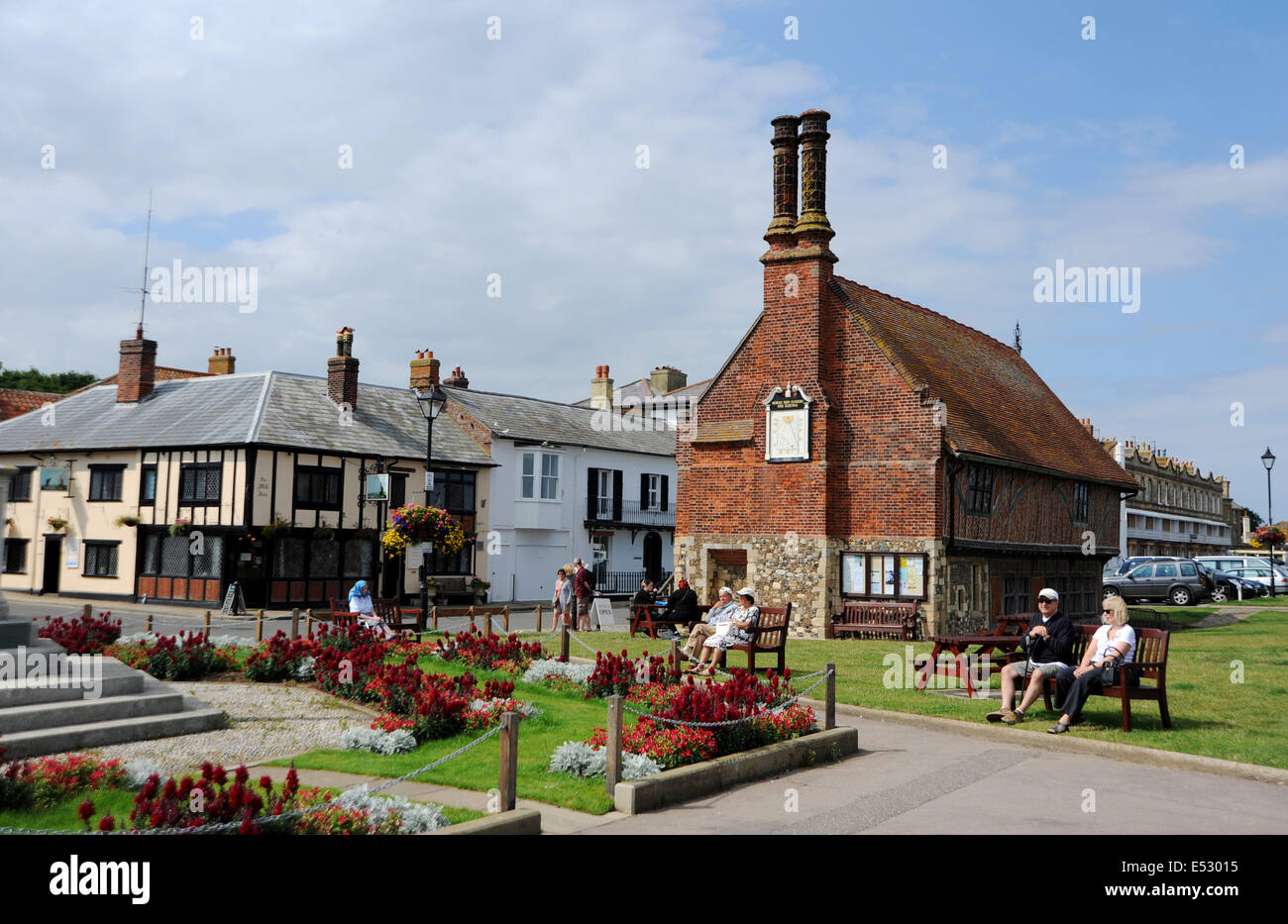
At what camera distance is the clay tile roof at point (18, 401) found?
2061 inches

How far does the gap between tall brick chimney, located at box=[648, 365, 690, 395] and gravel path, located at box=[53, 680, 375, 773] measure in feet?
156

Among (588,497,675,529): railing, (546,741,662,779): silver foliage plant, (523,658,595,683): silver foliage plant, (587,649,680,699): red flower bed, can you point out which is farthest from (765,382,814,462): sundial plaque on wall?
(588,497,675,529): railing

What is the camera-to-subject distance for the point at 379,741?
10.1 m

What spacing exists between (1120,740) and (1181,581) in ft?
106

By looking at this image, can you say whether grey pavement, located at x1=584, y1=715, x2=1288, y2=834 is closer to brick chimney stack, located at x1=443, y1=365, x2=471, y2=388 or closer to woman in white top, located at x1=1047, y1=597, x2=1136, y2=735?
woman in white top, located at x1=1047, y1=597, x2=1136, y2=735

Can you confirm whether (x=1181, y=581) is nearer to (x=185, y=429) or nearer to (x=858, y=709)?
(x=858, y=709)

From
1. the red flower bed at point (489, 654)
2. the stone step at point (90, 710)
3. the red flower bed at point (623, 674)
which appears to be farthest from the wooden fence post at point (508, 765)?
the red flower bed at point (489, 654)

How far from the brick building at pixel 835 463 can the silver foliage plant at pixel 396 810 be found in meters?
18.6

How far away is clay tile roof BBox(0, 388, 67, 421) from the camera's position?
5234 cm

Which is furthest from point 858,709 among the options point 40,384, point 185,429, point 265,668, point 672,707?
point 40,384

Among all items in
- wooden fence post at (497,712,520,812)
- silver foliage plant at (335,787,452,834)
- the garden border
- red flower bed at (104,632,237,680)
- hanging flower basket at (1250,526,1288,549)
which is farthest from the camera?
hanging flower basket at (1250,526,1288,549)

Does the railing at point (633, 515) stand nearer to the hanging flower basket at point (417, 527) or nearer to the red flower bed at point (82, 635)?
the hanging flower basket at point (417, 527)

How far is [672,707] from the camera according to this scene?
10164mm

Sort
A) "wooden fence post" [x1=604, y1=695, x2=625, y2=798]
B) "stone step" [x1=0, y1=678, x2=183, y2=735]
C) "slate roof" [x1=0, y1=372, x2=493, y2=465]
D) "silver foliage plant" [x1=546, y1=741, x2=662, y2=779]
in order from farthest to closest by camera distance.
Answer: "slate roof" [x1=0, y1=372, x2=493, y2=465]
"stone step" [x1=0, y1=678, x2=183, y2=735]
"silver foliage plant" [x1=546, y1=741, x2=662, y2=779]
"wooden fence post" [x1=604, y1=695, x2=625, y2=798]
